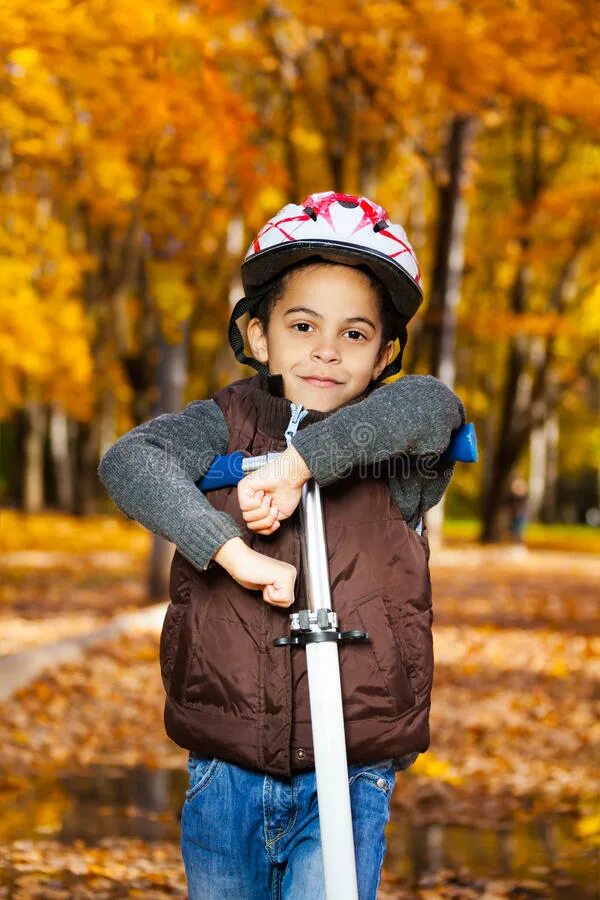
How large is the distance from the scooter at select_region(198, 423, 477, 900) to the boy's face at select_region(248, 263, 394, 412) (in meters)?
0.28

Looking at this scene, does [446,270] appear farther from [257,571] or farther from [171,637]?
[257,571]

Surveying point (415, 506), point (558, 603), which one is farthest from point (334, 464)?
point (558, 603)

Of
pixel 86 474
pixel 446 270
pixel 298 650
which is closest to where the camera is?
pixel 298 650

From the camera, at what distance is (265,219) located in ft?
55.2

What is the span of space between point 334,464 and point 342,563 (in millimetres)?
235

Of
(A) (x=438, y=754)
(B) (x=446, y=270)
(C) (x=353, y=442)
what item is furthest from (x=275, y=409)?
(B) (x=446, y=270)

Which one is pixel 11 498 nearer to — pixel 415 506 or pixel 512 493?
pixel 512 493

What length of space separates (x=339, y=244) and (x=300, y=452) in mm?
499

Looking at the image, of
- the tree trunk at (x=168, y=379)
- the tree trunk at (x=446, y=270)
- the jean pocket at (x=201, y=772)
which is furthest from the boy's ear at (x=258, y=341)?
→ the tree trunk at (x=446, y=270)

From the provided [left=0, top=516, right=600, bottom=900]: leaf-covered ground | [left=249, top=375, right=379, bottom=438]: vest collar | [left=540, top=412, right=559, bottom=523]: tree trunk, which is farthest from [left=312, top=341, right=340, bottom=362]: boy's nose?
[left=540, top=412, right=559, bottom=523]: tree trunk

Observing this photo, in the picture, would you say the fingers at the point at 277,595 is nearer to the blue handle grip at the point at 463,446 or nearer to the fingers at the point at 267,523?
the fingers at the point at 267,523

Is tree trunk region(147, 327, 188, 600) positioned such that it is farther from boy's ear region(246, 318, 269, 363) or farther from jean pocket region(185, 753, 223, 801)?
jean pocket region(185, 753, 223, 801)

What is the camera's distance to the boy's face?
2779 mm

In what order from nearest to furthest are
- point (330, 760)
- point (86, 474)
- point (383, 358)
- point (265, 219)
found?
point (330, 760) → point (383, 358) → point (265, 219) → point (86, 474)
